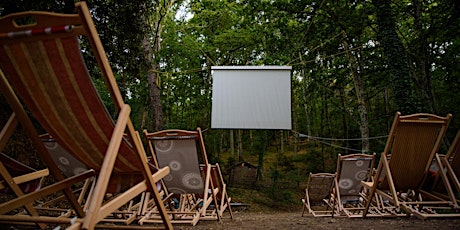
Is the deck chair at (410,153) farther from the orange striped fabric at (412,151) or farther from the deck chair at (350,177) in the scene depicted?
the deck chair at (350,177)

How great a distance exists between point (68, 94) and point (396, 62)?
631cm

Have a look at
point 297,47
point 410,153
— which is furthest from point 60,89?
point 297,47

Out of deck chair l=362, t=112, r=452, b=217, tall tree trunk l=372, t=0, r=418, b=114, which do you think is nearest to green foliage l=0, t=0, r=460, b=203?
tall tree trunk l=372, t=0, r=418, b=114

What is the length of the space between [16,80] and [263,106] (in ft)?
22.7

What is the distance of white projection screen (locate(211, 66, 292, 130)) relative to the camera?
780cm

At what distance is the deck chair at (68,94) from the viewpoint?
39.9 inches

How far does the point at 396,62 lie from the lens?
241 inches

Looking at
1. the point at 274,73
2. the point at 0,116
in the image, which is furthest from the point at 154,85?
the point at 0,116

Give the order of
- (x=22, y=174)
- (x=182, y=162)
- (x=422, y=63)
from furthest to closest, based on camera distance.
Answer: (x=422, y=63)
(x=182, y=162)
(x=22, y=174)

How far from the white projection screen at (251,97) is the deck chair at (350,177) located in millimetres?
3747

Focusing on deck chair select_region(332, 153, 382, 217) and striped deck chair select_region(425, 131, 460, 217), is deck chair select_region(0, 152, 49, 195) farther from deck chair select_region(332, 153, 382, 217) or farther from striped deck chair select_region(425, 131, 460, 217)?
deck chair select_region(332, 153, 382, 217)

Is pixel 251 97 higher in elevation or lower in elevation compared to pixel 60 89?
higher

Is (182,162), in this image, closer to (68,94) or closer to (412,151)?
(68,94)

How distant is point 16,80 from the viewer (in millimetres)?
1152
